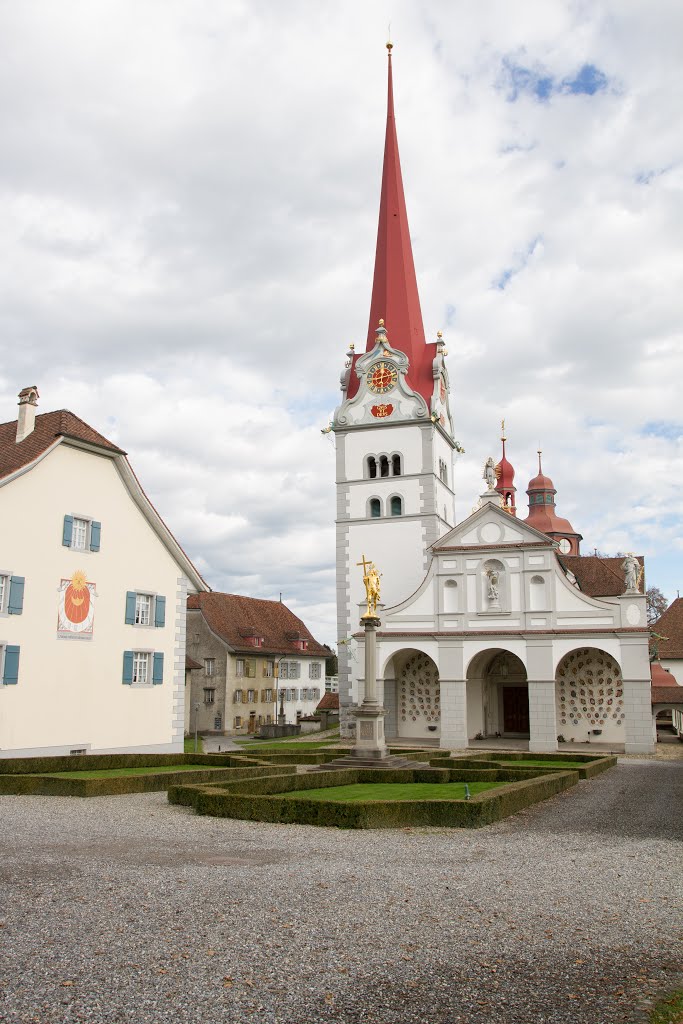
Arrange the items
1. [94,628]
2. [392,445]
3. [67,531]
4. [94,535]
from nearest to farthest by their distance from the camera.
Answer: [67,531] → [94,628] → [94,535] → [392,445]

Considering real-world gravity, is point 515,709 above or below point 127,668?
below

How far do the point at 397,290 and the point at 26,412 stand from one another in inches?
1070

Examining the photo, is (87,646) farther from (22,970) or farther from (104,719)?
(22,970)

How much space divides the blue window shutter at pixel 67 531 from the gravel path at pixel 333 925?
47.0 ft

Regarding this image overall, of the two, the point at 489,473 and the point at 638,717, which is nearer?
the point at 638,717

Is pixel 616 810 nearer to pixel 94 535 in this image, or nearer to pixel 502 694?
pixel 94 535

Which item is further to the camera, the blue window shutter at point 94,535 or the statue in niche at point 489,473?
the statue in niche at point 489,473

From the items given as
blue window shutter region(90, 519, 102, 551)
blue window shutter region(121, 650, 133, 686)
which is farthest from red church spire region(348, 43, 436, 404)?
blue window shutter region(121, 650, 133, 686)

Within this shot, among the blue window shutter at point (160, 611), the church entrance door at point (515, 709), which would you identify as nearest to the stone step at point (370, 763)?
the blue window shutter at point (160, 611)

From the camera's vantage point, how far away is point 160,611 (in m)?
31.7

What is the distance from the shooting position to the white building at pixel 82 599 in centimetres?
2592

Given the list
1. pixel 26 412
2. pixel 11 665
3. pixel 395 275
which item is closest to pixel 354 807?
pixel 11 665

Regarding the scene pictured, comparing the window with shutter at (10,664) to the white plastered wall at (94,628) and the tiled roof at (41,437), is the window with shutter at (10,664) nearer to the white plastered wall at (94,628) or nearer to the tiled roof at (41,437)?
the white plastered wall at (94,628)

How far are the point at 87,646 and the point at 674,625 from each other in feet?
144
